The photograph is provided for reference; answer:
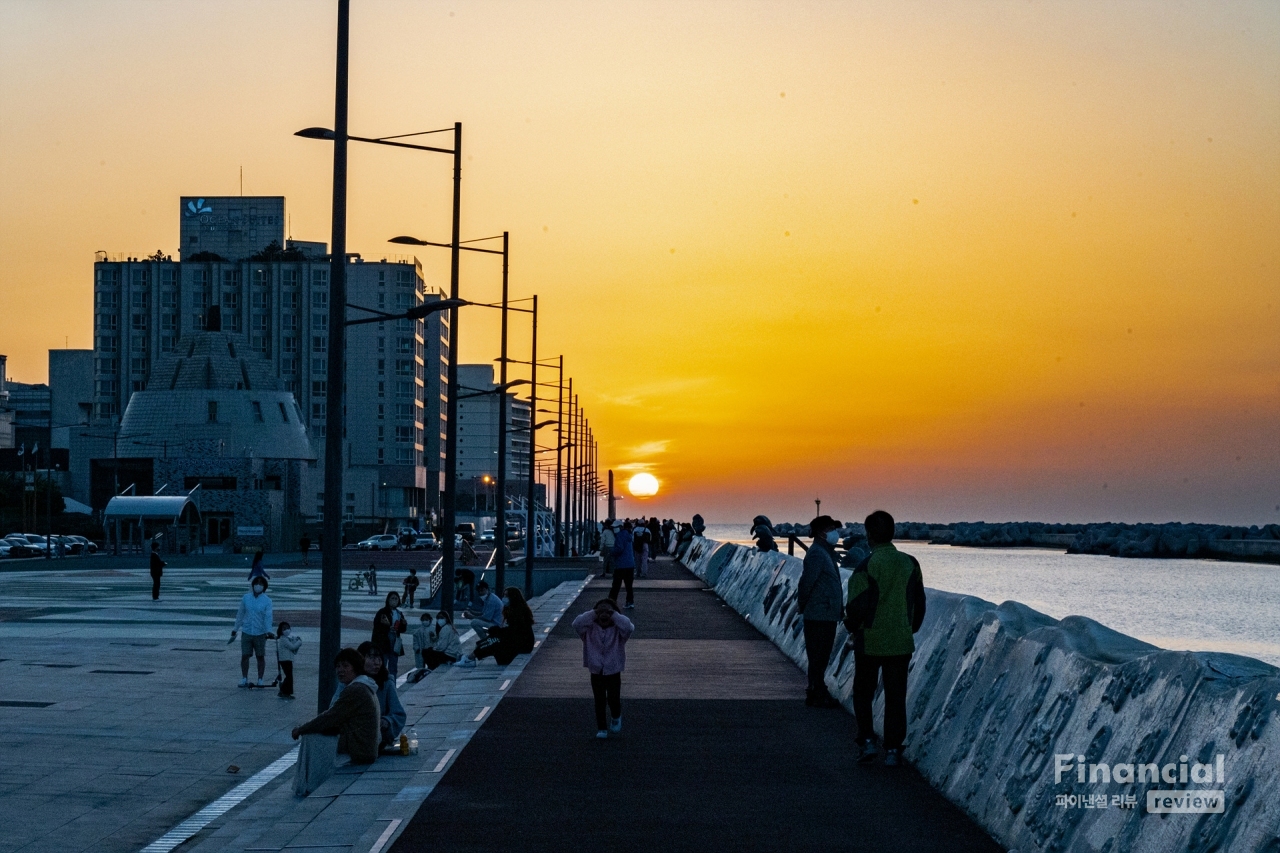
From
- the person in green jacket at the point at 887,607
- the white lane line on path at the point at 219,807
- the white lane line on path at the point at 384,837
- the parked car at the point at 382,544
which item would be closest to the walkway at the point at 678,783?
the white lane line on path at the point at 384,837

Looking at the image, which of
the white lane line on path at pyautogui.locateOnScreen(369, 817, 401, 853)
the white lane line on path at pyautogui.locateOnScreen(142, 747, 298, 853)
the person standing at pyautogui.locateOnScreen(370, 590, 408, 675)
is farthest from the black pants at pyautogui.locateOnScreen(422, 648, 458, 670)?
the white lane line on path at pyautogui.locateOnScreen(369, 817, 401, 853)

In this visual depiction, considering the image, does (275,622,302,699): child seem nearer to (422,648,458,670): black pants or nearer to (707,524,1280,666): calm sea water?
(422,648,458,670): black pants

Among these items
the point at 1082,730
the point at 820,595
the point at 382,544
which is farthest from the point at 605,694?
the point at 382,544

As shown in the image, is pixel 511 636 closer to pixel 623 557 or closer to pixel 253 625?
pixel 253 625

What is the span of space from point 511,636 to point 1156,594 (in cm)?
8578

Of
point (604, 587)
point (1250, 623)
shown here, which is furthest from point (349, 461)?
point (604, 587)

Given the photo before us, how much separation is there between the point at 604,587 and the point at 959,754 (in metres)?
33.3

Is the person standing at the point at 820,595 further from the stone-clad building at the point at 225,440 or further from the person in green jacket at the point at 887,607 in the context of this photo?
the stone-clad building at the point at 225,440

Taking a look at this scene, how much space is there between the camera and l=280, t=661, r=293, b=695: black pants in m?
20.8

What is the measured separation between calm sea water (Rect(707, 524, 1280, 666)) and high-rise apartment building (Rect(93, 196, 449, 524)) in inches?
2640

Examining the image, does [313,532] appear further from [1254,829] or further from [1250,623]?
[1254,829]

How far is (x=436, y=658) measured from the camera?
20797 mm

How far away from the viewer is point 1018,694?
9.22m

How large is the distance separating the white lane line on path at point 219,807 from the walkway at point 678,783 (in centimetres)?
212
